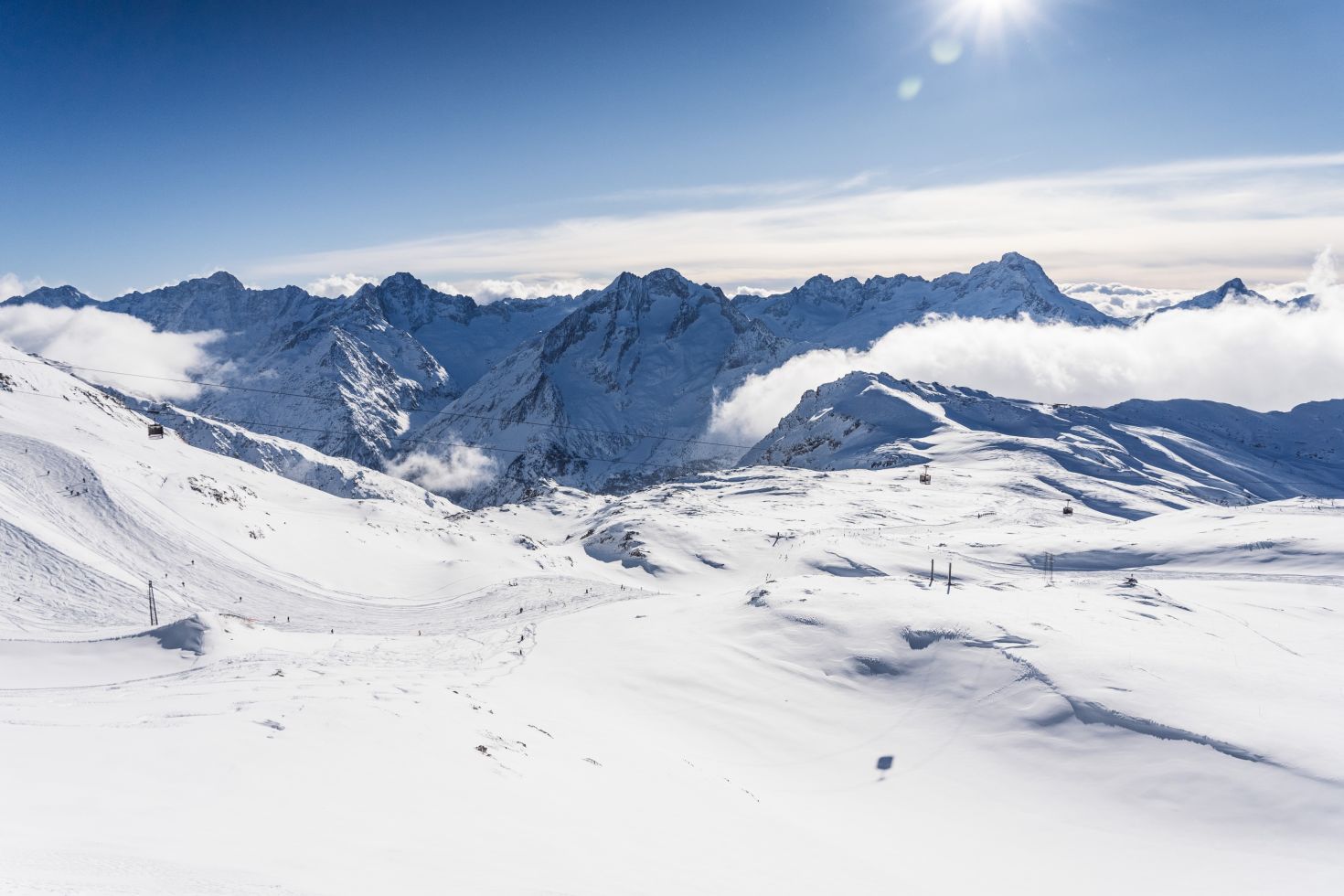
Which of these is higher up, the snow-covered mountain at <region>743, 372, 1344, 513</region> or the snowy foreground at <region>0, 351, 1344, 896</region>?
the snowy foreground at <region>0, 351, 1344, 896</region>

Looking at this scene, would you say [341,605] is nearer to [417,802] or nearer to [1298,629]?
[417,802]

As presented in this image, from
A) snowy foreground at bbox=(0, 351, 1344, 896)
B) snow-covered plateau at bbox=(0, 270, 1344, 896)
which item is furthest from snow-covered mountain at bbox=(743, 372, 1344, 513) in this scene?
snowy foreground at bbox=(0, 351, 1344, 896)

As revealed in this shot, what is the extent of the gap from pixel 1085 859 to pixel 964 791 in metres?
3.85

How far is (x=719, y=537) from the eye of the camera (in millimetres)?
69500

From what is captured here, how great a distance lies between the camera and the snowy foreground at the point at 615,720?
34.2 ft

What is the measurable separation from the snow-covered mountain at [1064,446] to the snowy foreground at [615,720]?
9609 centimetres

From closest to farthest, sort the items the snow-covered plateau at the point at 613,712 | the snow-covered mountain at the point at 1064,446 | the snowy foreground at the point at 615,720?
the snowy foreground at the point at 615,720
the snow-covered plateau at the point at 613,712
the snow-covered mountain at the point at 1064,446

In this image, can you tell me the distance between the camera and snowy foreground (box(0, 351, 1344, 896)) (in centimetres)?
1042

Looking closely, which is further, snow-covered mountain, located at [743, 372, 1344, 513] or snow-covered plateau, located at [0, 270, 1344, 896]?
snow-covered mountain, located at [743, 372, 1344, 513]

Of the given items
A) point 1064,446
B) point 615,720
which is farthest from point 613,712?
point 1064,446

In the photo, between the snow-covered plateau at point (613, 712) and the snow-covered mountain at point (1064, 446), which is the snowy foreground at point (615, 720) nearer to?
the snow-covered plateau at point (613, 712)

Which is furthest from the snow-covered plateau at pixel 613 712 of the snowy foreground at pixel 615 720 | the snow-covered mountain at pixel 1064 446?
the snow-covered mountain at pixel 1064 446

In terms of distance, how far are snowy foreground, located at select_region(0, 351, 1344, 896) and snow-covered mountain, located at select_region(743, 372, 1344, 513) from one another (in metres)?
96.1

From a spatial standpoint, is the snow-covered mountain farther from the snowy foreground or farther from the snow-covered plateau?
the snowy foreground
